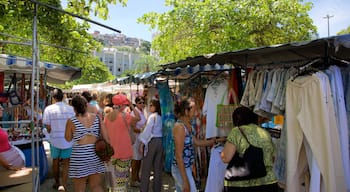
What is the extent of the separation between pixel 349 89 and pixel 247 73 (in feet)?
3.86

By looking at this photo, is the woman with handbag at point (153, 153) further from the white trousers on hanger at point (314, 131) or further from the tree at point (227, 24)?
the tree at point (227, 24)

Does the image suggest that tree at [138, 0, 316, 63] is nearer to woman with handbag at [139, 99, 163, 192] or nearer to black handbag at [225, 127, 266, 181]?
woman with handbag at [139, 99, 163, 192]

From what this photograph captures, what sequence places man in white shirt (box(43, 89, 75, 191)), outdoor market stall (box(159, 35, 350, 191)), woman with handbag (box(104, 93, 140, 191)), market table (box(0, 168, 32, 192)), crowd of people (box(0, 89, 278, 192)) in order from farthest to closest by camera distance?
man in white shirt (box(43, 89, 75, 191)) < woman with handbag (box(104, 93, 140, 191)) < market table (box(0, 168, 32, 192)) < crowd of people (box(0, 89, 278, 192)) < outdoor market stall (box(159, 35, 350, 191))

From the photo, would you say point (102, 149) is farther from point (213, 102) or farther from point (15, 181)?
point (213, 102)

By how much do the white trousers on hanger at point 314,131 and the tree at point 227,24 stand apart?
693 cm

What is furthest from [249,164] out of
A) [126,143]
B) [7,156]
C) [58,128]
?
[58,128]

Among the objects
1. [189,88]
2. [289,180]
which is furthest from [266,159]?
[189,88]

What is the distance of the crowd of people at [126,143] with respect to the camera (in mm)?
2717

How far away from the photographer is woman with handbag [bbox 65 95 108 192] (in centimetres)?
356

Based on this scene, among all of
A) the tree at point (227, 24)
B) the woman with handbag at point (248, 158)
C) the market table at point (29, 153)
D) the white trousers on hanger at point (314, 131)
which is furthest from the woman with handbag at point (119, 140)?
the tree at point (227, 24)

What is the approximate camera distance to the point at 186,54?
10.7 metres

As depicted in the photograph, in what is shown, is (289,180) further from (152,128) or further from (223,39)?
(223,39)

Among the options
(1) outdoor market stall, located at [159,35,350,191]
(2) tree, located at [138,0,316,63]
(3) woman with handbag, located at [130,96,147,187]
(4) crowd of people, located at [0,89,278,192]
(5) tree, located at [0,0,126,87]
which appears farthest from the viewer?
(2) tree, located at [138,0,316,63]

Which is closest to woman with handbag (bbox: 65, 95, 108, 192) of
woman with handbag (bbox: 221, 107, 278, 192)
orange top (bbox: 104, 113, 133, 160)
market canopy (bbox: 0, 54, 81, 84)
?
orange top (bbox: 104, 113, 133, 160)
